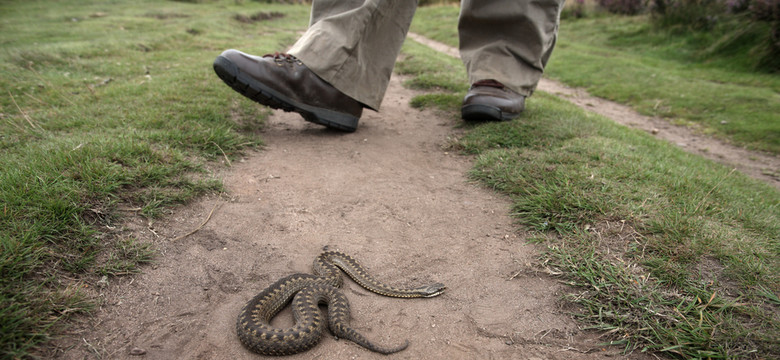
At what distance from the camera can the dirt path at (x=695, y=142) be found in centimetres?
591

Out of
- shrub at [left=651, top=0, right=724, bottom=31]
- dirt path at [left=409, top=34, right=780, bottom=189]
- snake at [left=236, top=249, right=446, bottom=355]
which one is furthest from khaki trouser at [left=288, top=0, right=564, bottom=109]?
shrub at [left=651, top=0, right=724, bottom=31]

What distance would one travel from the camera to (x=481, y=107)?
5.08 meters

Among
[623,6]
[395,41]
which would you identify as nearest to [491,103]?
[395,41]

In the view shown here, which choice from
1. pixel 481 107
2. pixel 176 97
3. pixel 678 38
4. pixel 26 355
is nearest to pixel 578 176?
pixel 481 107

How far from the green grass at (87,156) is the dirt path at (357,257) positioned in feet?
0.56

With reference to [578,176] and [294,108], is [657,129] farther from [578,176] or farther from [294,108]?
[294,108]

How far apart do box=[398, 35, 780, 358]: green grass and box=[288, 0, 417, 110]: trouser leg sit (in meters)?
1.28

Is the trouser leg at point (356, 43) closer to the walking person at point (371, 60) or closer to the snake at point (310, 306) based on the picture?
the walking person at point (371, 60)

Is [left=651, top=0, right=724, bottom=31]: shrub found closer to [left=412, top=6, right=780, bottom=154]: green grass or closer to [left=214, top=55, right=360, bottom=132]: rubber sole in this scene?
[left=412, top=6, right=780, bottom=154]: green grass

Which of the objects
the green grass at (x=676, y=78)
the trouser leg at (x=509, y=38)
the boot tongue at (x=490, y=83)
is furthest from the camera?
the green grass at (x=676, y=78)

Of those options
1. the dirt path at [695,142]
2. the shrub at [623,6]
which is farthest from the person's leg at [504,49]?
the shrub at [623,6]

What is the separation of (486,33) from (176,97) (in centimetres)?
417

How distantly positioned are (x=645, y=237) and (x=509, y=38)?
3265mm

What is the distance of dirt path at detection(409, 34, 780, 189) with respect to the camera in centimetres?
591
